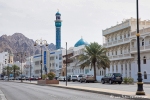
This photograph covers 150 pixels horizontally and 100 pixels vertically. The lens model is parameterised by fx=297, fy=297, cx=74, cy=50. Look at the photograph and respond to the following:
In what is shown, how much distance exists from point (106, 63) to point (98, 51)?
9.68ft

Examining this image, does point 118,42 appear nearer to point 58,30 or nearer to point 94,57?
point 94,57

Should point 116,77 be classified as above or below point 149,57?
below

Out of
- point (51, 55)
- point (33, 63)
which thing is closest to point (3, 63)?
point (33, 63)

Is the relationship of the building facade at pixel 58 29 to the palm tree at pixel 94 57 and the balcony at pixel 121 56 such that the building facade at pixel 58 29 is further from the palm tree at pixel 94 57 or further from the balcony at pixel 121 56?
the palm tree at pixel 94 57

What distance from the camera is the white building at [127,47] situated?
55031 mm

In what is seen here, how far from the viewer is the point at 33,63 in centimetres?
13538

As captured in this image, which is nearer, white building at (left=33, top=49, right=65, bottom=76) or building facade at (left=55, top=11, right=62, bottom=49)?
white building at (left=33, top=49, right=65, bottom=76)

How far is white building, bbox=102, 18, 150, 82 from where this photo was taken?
181 ft

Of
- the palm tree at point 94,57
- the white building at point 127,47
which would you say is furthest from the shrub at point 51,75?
the white building at point 127,47

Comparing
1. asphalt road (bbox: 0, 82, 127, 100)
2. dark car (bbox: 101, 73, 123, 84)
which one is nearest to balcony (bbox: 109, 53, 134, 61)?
dark car (bbox: 101, 73, 123, 84)

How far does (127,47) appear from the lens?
63031mm

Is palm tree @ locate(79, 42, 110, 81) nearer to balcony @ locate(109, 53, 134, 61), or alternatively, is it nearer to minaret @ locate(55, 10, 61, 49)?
balcony @ locate(109, 53, 134, 61)

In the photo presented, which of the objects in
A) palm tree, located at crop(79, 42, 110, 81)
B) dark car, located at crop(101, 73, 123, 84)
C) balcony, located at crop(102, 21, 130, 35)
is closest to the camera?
dark car, located at crop(101, 73, 123, 84)

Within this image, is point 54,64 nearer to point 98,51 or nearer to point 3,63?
point 98,51
